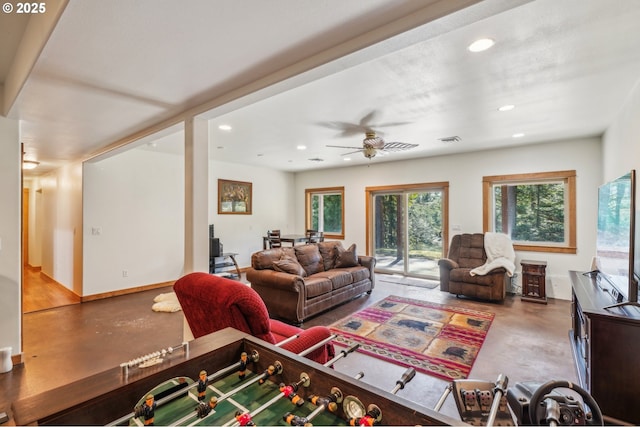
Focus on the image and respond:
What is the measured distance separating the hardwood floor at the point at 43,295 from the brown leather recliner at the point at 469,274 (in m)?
6.14

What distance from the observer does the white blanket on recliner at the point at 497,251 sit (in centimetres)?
478

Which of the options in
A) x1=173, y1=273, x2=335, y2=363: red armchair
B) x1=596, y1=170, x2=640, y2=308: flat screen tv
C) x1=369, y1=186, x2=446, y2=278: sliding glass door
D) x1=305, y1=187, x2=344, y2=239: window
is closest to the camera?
x1=173, y1=273, x2=335, y2=363: red armchair

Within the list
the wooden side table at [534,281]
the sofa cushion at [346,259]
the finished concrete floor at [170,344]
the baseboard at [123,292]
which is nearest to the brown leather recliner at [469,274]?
the finished concrete floor at [170,344]

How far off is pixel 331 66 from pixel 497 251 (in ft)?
15.1

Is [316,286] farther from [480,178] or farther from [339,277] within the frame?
[480,178]

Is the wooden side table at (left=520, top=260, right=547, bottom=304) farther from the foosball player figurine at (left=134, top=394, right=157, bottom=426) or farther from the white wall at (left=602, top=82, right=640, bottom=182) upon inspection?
the foosball player figurine at (left=134, top=394, right=157, bottom=426)

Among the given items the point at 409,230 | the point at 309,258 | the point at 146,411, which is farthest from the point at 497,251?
the point at 146,411

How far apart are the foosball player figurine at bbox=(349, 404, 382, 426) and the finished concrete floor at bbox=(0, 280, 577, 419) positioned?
66.7 inches

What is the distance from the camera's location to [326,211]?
26.6 ft

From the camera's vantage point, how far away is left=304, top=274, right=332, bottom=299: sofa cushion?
3898mm

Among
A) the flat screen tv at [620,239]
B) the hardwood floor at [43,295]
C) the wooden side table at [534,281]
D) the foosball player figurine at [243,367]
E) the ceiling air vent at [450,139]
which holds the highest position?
the ceiling air vent at [450,139]

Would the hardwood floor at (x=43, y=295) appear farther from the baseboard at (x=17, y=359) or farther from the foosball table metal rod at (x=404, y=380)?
the foosball table metal rod at (x=404, y=380)

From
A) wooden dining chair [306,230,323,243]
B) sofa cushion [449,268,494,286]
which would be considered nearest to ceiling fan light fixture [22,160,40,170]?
wooden dining chair [306,230,323,243]

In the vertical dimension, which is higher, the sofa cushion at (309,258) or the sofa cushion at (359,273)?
the sofa cushion at (309,258)
